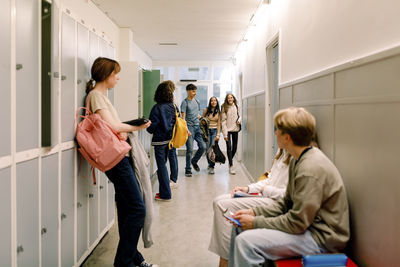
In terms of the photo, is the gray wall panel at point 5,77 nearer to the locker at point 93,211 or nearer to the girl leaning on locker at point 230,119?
the locker at point 93,211

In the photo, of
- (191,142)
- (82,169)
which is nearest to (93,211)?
(82,169)

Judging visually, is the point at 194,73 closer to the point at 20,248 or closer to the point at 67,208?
the point at 67,208

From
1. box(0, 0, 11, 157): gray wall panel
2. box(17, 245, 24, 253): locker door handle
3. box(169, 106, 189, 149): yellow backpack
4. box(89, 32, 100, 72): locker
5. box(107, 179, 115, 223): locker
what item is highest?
box(89, 32, 100, 72): locker

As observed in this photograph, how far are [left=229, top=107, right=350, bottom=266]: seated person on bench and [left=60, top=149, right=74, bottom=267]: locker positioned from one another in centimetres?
113

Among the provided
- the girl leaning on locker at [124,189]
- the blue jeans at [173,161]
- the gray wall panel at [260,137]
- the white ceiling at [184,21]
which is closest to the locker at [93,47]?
the girl leaning on locker at [124,189]

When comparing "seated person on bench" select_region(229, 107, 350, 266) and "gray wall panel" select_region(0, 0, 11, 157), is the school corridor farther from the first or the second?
"seated person on bench" select_region(229, 107, 350, 266)

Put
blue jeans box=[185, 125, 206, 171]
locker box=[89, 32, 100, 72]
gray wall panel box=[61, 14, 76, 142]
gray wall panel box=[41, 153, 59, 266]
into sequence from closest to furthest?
gray wall panel box=[41, 153, 59, 266]
gray wall panel box=[61, 14, 76, 142]
locker box=[89, 32, 100, 72]
blue jeans box=[185, 125, 206, 171]

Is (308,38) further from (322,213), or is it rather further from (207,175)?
(207,175)

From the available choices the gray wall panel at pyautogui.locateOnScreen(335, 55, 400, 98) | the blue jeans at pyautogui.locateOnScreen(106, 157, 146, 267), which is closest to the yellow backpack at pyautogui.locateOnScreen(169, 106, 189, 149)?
the blue jeans at pyautogui.locateOnScreen(106, 157, 146, 267)

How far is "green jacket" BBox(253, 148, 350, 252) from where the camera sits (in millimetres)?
1660

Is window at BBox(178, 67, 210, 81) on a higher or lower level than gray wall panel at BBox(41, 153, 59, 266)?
higher

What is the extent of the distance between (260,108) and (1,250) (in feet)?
13.8

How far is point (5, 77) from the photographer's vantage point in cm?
146

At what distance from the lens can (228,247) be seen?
7.54 ft
